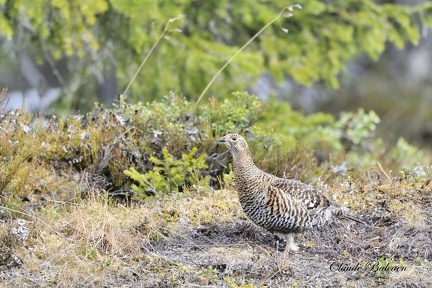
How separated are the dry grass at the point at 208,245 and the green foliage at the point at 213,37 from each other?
2711 mm

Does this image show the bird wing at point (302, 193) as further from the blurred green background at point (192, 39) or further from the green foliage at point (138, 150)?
the blurred green background at point (192, 39)

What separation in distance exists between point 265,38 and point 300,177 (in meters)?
2.79

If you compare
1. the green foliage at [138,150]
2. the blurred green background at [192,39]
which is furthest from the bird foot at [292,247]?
the blurred green background at [192,39]

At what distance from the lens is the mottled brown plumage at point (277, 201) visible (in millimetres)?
5770

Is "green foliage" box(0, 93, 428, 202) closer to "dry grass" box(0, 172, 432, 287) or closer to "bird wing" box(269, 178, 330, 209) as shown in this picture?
"dry grass" box(0, 172, 432, 287)

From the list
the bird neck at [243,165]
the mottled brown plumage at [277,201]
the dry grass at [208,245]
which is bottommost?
the dry grass at [208,245]

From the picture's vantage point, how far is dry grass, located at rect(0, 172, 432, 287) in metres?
5.25

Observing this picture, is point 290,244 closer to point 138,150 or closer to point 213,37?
point 138,150

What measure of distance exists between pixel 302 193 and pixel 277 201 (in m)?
0.25

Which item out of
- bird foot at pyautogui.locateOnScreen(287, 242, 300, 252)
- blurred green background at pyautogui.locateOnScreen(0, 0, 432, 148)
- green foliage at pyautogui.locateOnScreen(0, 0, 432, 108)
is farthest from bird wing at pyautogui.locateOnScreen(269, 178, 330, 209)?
green foliage at pyautogui.locateOnScreen(0, 0, 432, 108)

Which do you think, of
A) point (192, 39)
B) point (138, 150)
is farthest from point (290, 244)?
point (192, 39)

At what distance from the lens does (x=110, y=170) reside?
7.06 metres

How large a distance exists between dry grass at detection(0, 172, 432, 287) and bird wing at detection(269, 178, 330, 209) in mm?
302

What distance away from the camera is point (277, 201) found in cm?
578
